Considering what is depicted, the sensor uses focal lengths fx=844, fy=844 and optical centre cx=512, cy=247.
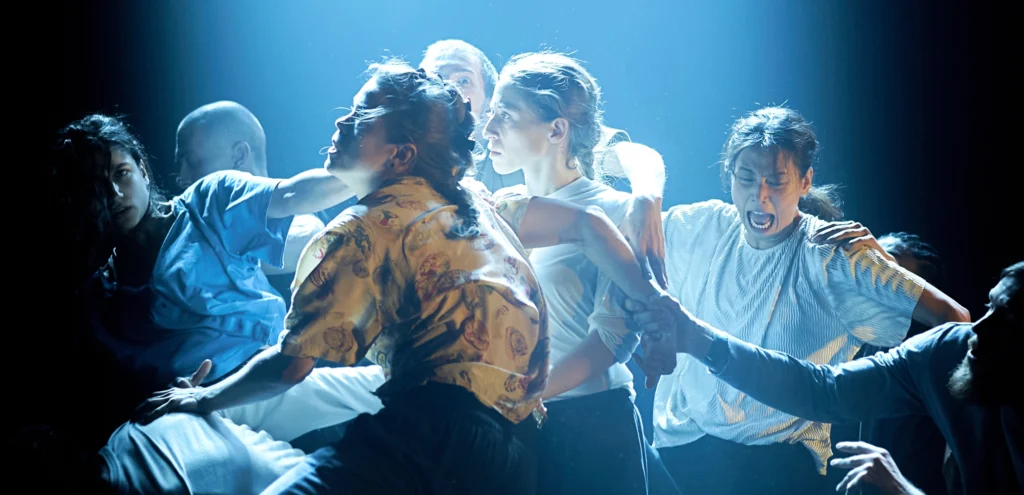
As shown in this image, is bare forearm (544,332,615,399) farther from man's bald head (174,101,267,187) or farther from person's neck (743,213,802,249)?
man's bald head (174,101,267,187)

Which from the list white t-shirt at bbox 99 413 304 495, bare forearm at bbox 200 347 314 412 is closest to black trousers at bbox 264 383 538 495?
bare forearm at bbox 200 347 314 412

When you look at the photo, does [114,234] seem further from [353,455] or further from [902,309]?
[902,309]

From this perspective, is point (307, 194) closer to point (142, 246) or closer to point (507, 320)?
point (142, 246)

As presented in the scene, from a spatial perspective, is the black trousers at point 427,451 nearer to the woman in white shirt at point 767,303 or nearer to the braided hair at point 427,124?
the braided hair at point 427,124

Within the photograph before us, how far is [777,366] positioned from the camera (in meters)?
2.07

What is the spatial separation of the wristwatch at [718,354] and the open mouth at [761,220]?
0.44 meters

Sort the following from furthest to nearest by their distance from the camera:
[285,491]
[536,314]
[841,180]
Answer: [841,180], [536,314], [285,491]

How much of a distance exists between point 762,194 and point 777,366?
1.78 feet

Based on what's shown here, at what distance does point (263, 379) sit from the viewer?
5.11ft

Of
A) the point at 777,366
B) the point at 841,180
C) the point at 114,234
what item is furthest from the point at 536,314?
the point at 841,180

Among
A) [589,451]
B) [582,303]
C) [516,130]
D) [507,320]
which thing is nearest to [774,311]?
[582,303]

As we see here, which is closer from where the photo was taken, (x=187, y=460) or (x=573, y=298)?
(x=187, y=460)

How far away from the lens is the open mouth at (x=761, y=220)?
238cm

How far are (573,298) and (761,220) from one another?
25.5 inches
